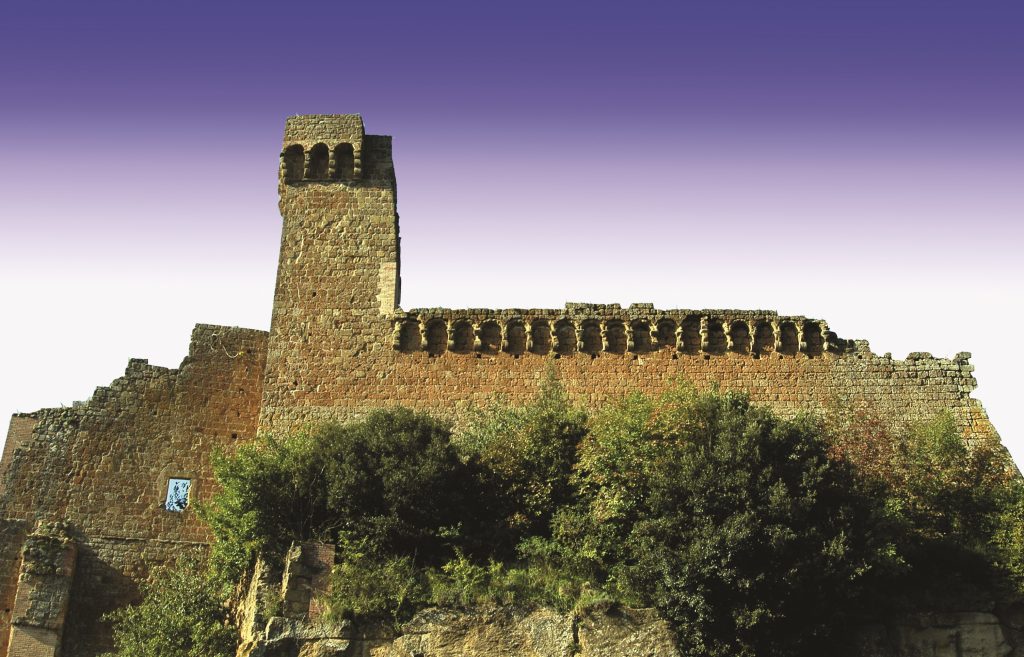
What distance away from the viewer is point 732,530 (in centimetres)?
1839

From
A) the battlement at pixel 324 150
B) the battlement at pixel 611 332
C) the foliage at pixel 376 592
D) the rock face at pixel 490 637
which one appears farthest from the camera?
the battlement at pixel 324 150

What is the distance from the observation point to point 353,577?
18.8 metres

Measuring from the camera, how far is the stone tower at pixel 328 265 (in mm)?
26234

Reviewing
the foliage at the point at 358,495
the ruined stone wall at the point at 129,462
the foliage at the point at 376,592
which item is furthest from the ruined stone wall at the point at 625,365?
the foliage at the point at 376,592

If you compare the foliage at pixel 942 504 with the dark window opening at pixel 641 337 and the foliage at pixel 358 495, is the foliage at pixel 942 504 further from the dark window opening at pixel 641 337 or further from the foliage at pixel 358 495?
the foliage at pixel 358 495

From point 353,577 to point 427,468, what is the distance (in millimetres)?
2688

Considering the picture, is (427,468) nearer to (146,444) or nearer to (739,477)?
(739,477)

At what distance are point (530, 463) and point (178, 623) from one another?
710 cm

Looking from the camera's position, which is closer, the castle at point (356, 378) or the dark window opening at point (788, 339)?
the castle at point (356, 378)

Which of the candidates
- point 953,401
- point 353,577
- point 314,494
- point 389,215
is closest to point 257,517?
point 314,494

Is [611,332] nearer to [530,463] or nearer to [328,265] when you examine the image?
[530,463]

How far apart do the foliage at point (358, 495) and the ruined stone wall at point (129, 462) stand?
3766 millimetres

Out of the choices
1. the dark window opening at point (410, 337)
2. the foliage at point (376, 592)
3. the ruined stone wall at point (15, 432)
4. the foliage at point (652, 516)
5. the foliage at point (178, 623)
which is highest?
the dark window opening at point (410, 337)

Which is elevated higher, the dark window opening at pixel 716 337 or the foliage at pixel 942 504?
the dark window opening at pixel 716 337
